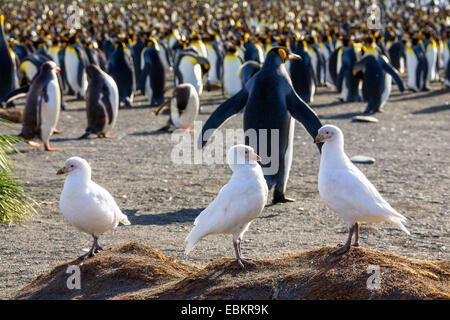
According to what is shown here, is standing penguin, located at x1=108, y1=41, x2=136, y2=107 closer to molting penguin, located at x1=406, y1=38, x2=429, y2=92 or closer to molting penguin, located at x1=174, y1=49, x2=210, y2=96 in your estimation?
molting penguin, located at x1=174, y1=49, x2=210, y2=96

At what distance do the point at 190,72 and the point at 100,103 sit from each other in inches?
186

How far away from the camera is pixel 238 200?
3980mm

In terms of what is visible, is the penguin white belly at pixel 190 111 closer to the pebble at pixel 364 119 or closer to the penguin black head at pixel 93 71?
the penguin black head at pixel 93 71

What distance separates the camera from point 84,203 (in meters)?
4.34

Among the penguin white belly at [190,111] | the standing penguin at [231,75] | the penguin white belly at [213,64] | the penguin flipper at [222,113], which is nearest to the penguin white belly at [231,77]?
the standing penguin at [231,75]

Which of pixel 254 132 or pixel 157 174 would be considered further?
pixel 157 174

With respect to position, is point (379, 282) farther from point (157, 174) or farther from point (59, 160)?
point (59, 160)

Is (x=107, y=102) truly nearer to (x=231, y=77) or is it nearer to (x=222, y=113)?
(x=222, y=113)

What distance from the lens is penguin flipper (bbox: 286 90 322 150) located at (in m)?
7.12

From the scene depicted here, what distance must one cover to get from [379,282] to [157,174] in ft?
18.4

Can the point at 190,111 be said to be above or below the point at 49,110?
below

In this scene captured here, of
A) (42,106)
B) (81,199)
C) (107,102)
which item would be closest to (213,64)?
(107,102)

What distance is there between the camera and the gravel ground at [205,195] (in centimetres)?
571
